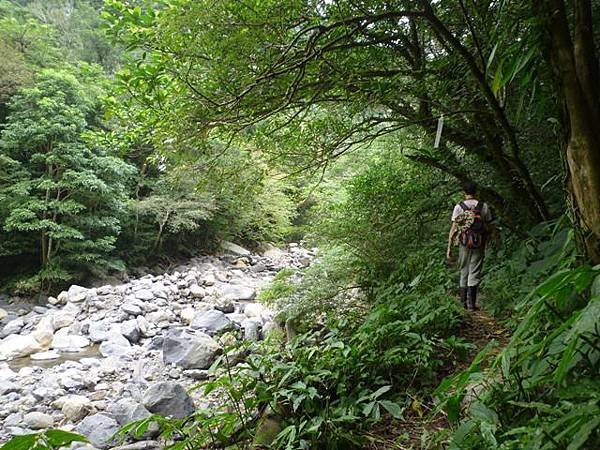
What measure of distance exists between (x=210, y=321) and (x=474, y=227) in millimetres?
5369

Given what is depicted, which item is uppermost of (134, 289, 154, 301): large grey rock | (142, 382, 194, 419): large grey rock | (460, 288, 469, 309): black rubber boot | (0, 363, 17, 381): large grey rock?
(460, 288, 469, 309): black rubber boot

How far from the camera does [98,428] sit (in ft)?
12.5

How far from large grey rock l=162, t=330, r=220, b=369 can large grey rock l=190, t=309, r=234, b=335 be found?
105cm

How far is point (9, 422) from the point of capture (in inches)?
167

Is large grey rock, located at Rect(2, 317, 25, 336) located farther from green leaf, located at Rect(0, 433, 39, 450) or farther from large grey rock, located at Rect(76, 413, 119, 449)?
green leaf, located at Rect(0, 433, 39, 450)

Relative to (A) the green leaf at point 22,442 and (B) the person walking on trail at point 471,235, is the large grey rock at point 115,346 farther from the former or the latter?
(A) the green leaf at point 22,442

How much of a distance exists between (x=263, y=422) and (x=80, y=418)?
11.1ft

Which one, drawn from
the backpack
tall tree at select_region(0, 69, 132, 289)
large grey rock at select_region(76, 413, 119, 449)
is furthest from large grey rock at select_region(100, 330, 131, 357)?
the backpack

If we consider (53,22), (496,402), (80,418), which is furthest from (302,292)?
(53,22)

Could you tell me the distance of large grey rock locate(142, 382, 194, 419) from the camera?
387cm

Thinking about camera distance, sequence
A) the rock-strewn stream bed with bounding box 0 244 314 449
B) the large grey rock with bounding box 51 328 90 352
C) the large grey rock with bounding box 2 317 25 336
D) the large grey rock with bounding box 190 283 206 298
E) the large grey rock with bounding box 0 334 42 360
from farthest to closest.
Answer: the large grey rock with bounding box 190 283 206 298 < the large grey rock with bounding box 2 317 25 336 < the large grey rock with bounding box 51 328 90 352 < the large grey rock with bounding box 0 334 42 360 < the rock-strewn stream bed with bounding box 0 244 314 449

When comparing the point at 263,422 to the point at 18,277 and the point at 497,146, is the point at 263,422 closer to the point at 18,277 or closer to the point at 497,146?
the point at 497,146

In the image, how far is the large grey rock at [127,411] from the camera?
3793 mm

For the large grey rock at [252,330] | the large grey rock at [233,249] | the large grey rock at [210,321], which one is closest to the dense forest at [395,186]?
the large grey rock at [252,330]
